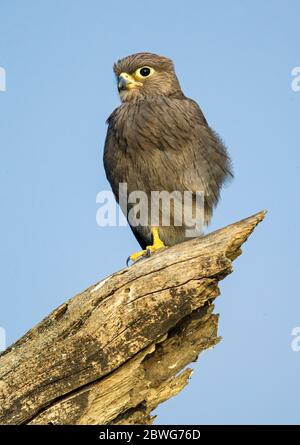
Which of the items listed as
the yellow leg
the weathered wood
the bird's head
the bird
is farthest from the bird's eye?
the weathered wood

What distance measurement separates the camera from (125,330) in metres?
4.27

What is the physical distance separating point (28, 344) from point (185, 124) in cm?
237

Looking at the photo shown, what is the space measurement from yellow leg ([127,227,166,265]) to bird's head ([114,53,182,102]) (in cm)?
122

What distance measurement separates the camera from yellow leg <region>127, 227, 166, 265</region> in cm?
576

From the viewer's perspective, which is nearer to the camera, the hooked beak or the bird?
the bird

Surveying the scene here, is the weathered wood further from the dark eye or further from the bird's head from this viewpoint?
the dark eye

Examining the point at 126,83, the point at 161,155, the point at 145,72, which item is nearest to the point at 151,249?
the point at 161,155

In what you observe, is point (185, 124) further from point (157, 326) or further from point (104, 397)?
point (104, 397)

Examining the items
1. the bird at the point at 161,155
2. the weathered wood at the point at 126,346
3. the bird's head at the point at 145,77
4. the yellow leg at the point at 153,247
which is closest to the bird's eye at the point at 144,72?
the bird's head at the point at 145,77

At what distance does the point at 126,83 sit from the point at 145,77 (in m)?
0.19

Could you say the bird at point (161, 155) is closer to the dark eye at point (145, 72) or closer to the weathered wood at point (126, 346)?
the dark eye at point (145, 72)

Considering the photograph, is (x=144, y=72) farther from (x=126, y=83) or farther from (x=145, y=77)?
(x=126, y=83)

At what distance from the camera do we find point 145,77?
6488 millimetres
